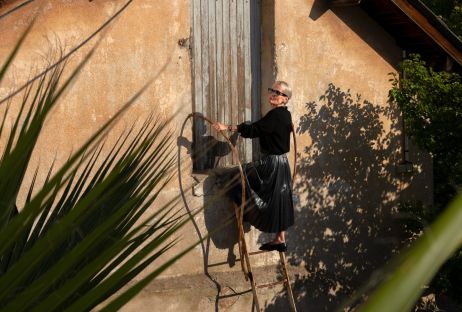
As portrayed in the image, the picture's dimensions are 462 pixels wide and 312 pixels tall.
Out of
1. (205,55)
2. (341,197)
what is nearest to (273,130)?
(205,55)

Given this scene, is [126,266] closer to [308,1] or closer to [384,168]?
[308,1]

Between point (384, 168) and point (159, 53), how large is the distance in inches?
112

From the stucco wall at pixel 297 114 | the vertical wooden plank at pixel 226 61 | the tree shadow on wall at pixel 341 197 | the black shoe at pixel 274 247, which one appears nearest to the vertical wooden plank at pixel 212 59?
the vertical wooden plank at pixel 226 61

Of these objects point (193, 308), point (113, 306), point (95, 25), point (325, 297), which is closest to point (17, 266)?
point (113, 306)

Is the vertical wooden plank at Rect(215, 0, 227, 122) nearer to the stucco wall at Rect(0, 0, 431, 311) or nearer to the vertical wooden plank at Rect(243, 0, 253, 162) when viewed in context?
the vertical wooden plank at Rect(243, 0, 253, 162)

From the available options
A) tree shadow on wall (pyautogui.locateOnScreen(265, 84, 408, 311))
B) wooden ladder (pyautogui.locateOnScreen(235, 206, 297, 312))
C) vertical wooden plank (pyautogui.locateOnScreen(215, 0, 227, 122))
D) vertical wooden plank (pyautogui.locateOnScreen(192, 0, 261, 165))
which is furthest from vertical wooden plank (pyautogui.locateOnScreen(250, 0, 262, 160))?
wooden ladder (pyautogui.locateOnScreen(235, 206, 297, 312))

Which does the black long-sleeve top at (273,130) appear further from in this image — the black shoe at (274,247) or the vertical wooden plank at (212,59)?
the black shoe at (274,247)

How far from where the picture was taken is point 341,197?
7422mm

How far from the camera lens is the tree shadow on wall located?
714cm

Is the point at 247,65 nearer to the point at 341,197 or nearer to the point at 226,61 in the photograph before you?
the point at 226,61

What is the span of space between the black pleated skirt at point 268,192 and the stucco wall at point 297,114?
30 cm

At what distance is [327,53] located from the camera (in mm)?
7098

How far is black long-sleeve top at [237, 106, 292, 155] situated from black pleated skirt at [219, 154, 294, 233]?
85 mm

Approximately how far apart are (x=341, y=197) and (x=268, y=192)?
50.4 inches
